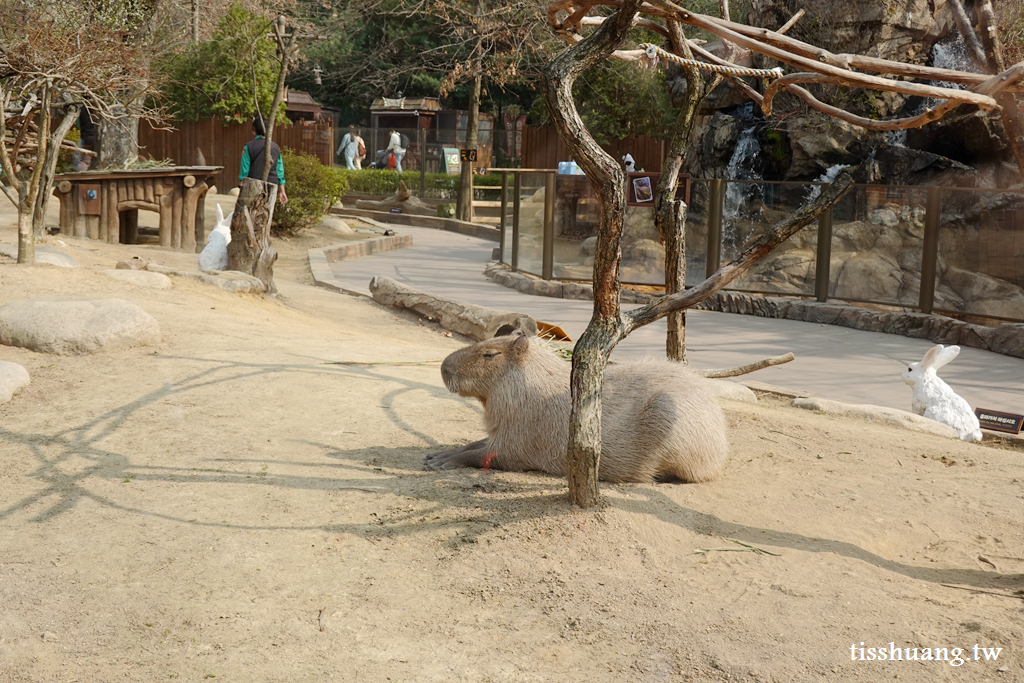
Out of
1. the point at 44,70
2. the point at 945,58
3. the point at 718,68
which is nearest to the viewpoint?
the point at 718,68

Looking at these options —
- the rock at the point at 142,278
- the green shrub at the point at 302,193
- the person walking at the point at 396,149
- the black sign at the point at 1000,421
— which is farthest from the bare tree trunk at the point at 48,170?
the person walking at the point at 396,149

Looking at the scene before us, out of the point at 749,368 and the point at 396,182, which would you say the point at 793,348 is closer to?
the point at 749,368

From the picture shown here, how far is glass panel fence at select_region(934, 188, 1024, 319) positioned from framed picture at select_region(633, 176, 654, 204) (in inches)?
141

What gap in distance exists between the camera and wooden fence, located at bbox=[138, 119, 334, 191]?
88.7 feet

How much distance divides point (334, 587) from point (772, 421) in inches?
126

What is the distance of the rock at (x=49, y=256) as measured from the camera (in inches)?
335

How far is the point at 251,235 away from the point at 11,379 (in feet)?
16.8

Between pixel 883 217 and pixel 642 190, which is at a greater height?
pixel 642 190

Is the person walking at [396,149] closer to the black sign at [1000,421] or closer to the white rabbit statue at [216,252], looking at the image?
the white rabbit statue at [216,252]

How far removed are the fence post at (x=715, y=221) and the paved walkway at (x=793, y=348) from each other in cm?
87

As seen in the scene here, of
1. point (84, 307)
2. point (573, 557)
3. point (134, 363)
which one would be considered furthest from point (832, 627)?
point (84, 307)

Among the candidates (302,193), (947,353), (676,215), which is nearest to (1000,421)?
(947,353)

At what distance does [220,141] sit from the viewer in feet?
89.0

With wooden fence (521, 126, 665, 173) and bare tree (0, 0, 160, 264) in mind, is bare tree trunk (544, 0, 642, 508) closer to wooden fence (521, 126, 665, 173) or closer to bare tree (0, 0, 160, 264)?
bare tree (0, 0, 160, 264)
